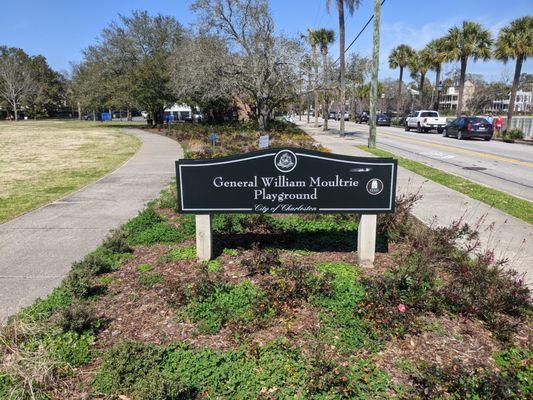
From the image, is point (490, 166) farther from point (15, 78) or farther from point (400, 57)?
point (15, 78)

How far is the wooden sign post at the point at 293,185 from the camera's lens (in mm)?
4953

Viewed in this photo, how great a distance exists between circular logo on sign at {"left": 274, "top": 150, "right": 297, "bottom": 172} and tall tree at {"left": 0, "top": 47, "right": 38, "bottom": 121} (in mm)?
83005

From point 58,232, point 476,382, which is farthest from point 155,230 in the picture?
point 476,382

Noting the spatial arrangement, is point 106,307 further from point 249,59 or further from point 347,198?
point 249,59

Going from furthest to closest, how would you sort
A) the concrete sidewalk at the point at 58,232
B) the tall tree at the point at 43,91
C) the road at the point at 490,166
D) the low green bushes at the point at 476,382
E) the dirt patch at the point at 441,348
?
the tall tree at the point at 43,91 → the road at the point at 490,166 → the concrete sidewalk at the point at 58,232 → the dirt patch at the point at 441,348 → the low green bushes at the point at 476,382

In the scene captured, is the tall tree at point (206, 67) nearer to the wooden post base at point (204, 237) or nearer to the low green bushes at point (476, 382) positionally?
the wooden post base at point (204, 237)

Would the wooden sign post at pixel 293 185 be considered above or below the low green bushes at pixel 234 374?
above

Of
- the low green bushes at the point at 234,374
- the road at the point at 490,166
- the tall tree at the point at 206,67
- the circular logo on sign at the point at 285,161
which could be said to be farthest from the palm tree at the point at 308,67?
the low green bushes at the point at 234,374

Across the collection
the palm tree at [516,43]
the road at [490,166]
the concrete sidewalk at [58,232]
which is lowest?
the concrete sidewalk at [58,232]

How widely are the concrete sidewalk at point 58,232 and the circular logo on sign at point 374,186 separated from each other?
3.70 m

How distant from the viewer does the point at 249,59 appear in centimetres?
2548

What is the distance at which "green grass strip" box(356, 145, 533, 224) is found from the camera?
781 cm

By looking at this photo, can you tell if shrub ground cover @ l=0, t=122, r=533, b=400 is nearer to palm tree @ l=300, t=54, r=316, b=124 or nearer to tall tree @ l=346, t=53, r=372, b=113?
palm tree @ l=300, t=54, r=316, b=124

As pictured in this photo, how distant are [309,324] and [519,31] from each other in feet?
115
